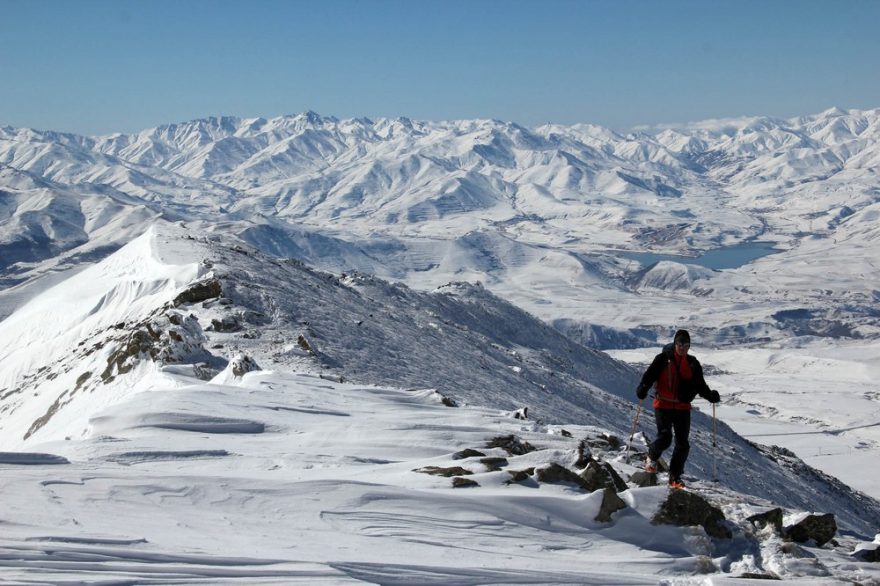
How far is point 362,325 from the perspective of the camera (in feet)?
107

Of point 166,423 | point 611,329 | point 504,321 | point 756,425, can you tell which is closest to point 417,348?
point 166,423

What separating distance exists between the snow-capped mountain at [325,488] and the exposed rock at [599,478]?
0.10 ft

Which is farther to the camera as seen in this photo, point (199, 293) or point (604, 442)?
point (199, 293)

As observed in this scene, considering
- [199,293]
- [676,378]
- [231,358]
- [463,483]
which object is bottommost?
[463,483]

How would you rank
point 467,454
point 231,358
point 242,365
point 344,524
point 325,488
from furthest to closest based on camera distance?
point 231,358 < point 242,365 < point 467,454 < point 325,488 < point 344,524

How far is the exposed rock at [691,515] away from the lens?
9.34 meters

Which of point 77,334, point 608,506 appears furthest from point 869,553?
point 77,334

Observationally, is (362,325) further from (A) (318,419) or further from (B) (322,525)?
(B) (322,525)

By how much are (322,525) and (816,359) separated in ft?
514

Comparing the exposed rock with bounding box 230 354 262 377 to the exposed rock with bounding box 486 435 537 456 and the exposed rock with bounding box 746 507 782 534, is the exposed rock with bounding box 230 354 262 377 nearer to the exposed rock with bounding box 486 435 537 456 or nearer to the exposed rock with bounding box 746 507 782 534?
the exposed rock with bounding box 486 435 537 456

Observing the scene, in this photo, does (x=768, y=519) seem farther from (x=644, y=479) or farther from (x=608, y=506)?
(x=608, y=506)

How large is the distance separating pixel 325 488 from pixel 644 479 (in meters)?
4.79

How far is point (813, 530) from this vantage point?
9828 millimetres

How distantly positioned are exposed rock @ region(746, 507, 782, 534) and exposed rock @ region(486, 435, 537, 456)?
4444mm
